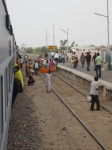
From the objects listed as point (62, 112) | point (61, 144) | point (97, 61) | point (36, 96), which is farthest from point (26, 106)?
point (97, 61)

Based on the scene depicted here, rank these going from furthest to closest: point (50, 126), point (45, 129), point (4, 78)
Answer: point (50, 126) → point (45, 129) → point (4, 78)

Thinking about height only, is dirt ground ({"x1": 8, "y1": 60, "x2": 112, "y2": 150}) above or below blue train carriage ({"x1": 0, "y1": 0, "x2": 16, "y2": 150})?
below

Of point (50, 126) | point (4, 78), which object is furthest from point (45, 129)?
point (4, 78)

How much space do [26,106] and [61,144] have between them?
5717mm

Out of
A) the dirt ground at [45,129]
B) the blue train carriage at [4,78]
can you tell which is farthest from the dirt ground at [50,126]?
the blue train carriage at [4,78]

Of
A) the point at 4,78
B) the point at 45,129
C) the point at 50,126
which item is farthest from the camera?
the point at 50,126

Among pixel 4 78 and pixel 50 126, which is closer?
pixel 4 78

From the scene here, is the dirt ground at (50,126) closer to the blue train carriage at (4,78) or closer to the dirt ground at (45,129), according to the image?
the dirt ground at (45,129)

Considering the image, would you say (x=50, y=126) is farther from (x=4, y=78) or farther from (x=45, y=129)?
(x=4, y=78)

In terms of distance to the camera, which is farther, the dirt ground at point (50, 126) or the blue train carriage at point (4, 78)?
the dirt ground at point (50, 126)

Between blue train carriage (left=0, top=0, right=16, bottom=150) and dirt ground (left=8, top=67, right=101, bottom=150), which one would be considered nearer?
blue train carriage (left=0, top=0, right=16, bottom=150)

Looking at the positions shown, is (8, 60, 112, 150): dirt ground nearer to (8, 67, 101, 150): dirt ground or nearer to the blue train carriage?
(8, 67, 101, 150): dirt ground

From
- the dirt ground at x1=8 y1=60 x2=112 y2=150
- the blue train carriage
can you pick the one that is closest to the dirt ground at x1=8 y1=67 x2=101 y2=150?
the dirt ground at x1=8 y1=60 x2=112 y2=150

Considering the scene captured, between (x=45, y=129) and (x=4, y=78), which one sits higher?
(x=4, y=78)
